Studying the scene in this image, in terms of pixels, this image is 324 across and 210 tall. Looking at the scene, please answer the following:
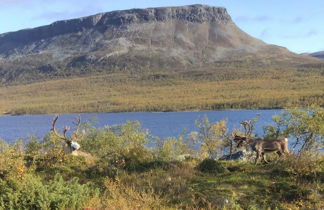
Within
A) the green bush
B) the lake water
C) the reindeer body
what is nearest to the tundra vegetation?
the green bush

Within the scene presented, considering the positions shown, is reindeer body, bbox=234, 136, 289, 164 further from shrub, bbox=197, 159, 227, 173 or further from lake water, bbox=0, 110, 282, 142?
lake water, bbox=0, 110, 282, 142

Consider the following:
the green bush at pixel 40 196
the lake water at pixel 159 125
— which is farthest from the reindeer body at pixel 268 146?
the lake water at pixel 159 125

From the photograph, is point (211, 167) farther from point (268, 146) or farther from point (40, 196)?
point (40, 196)

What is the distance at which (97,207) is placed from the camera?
37.8 feet

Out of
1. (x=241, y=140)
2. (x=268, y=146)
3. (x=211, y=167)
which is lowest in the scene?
(x=211, y=167)

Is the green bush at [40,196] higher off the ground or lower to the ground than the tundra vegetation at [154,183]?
higher

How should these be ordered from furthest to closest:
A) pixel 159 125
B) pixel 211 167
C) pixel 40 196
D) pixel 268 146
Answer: pixel 159 125, pixel 268 146, pixel 211 167, pixel 40 196

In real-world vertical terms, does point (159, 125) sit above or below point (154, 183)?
below

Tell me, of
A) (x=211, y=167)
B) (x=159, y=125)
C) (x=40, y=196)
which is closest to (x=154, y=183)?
(x=211, y=167)

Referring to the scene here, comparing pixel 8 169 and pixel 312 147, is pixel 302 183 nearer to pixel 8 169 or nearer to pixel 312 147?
pixel 8 169

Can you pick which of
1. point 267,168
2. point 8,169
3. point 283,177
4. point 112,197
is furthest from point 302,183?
point 8,169

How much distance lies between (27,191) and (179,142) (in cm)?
2694

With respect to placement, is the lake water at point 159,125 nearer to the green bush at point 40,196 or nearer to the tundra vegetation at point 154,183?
the tundra vegetation at point 154,183


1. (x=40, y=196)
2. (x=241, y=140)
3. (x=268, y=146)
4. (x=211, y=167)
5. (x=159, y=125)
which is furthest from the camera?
(x=159, y=125)
